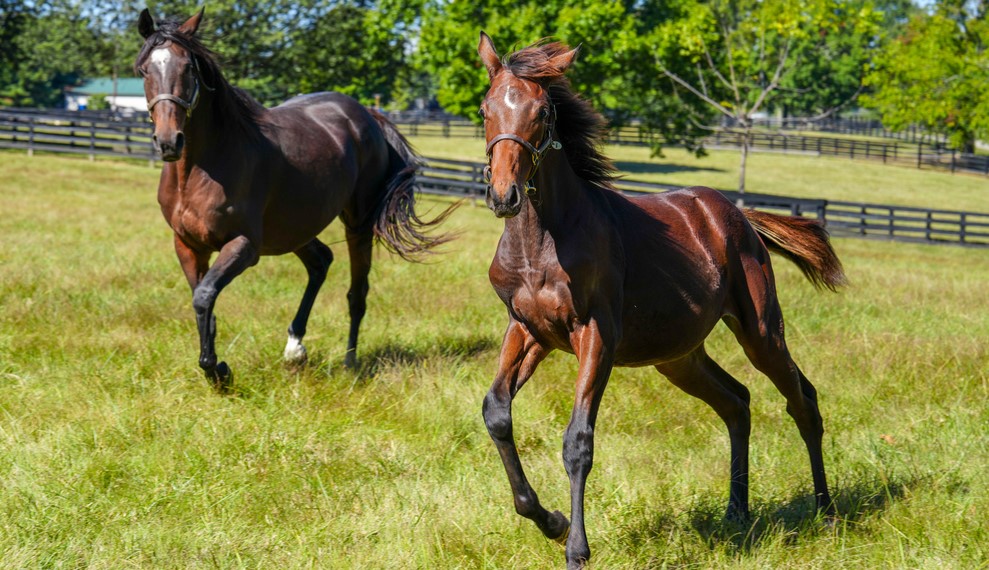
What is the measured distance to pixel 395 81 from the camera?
42594 mm

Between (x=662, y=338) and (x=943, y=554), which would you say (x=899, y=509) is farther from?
(x=662, y=338)

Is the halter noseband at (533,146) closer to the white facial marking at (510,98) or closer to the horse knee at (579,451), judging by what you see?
the white facial marking at (510,98)

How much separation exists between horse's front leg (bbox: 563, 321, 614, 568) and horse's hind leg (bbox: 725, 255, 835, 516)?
3.77 feet

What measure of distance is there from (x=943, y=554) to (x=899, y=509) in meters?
0.60

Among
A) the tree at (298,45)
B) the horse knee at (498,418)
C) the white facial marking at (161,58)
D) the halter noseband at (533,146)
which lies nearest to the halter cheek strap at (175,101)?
the white facial marking at (161,58)

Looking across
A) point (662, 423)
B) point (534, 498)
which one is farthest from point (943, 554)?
point (662, 423)

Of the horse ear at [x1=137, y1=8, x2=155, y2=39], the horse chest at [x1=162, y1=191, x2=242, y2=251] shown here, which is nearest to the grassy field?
the horse chest at [x1=162, y1=191, x2=242, y2=251]

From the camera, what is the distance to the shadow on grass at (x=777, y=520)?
435cm

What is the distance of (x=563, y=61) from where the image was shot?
12.9 ft

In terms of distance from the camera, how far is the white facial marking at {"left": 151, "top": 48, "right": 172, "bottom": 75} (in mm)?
6234

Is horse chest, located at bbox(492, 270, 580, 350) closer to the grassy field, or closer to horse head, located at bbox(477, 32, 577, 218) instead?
horse head, located at bbox(477, 32, 577, 218)

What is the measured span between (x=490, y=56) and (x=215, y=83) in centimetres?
Result: 345

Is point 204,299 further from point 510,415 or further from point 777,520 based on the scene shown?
point 777,520

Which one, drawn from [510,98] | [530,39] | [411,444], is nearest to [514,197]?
[510,98]
